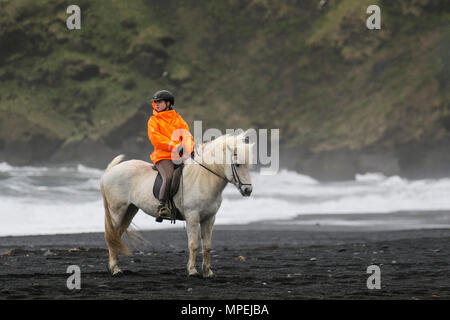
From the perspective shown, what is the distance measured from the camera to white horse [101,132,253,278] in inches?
379

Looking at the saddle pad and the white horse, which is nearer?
the white horse

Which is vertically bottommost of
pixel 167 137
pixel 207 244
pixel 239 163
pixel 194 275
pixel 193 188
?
pixel 194 275

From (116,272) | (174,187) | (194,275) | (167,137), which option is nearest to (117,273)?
(116,272)

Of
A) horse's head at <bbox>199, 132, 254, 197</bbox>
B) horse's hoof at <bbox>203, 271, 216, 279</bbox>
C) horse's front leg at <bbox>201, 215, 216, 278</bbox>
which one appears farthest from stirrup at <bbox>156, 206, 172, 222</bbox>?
horse's hoof at <bbox>203, 271, 216, 279</bbox>

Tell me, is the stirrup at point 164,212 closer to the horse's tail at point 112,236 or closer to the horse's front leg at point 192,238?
the horse's front leg at point 192,238

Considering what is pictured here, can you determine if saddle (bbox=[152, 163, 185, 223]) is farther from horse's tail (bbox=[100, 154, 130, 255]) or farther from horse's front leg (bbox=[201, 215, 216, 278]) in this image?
horse's tail (bbox=[100, 154, 130, 255])

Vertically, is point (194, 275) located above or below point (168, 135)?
below

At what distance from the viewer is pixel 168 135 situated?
33.9 ft

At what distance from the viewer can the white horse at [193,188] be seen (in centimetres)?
962

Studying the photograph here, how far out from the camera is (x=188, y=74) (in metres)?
90.1

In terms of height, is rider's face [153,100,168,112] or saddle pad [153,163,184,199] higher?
rider's face [153,100,168,112]

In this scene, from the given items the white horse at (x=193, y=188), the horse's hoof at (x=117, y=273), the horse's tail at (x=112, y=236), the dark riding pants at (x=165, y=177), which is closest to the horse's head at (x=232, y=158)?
the white horse at (x=193, y=188)

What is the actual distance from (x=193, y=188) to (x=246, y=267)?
2.03 meters

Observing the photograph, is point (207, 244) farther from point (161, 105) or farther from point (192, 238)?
point (161, 105)
